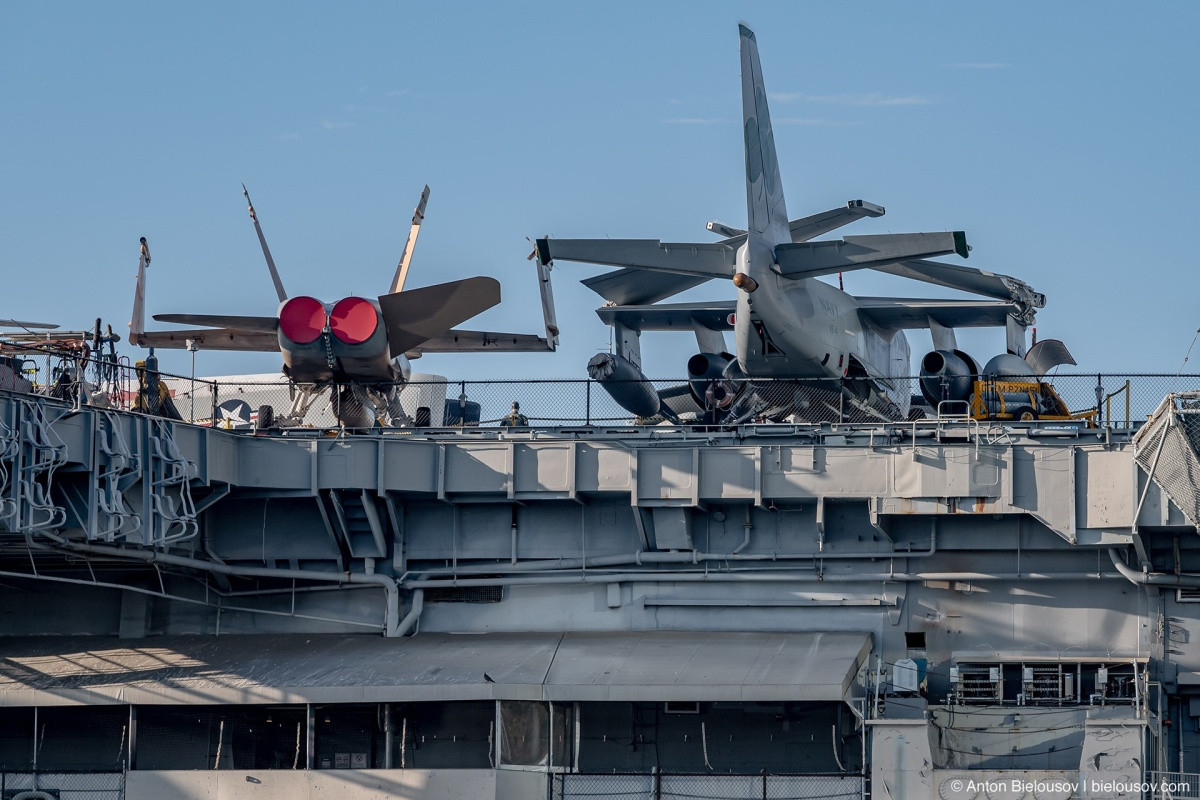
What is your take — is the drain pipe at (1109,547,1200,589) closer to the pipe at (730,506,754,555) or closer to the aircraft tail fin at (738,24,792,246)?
the pipe at (730,506,754,555)

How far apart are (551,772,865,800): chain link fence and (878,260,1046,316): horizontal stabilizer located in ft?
61.9

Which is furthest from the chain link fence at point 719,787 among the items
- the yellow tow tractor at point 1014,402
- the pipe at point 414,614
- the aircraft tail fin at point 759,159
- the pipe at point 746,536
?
the aircraft tail fin at point 759,159

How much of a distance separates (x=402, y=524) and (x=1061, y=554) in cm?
1330

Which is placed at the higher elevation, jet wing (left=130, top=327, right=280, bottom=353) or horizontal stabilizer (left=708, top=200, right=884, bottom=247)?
horizontal stabilizer (left=708, top=200, right=884, bottom=247)

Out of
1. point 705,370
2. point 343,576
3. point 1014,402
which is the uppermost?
point 705,370

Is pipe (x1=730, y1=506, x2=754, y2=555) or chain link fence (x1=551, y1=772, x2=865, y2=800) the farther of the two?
pipe (x1=730, y1=506, x2=754, y2=555)

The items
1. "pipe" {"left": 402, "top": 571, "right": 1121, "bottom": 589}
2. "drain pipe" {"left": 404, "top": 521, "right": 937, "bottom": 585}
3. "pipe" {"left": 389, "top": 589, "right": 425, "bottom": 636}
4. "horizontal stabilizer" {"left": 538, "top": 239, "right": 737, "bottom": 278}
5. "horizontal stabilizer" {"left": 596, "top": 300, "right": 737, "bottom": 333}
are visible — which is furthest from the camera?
"horizontal stabilizer" {"left": 596, "top": 300, "right": 737, "bottom": 333}

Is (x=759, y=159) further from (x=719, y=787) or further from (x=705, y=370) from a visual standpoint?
(x=719, y=787)

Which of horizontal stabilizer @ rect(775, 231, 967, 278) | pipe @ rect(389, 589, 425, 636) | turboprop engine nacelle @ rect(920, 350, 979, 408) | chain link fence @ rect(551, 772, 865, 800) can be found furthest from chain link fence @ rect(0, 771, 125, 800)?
turboprop engine nacelle @ rect(920, 350, 979, 408)

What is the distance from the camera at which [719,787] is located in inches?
1053

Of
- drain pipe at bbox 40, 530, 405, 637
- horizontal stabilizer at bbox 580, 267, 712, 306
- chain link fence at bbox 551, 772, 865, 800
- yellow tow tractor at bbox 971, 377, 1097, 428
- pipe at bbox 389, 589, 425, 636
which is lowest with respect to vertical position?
chain link fence at bbox 551, 772, 865, 800

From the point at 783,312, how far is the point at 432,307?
8472 mm

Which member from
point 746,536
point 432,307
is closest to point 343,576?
point 432,307

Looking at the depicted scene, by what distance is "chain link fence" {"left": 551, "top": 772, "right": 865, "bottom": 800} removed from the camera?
26391 millimetres
